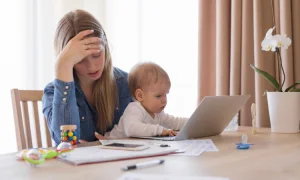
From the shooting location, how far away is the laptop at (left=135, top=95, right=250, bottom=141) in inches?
47.4

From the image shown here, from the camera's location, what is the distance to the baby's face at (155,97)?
1466 millimetres

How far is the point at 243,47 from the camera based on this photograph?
2.10 metres

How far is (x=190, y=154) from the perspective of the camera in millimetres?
964

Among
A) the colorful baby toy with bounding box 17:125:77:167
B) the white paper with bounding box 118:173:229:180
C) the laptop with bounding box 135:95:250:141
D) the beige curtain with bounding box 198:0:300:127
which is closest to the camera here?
the white paper with bounding box 118:173:229:180

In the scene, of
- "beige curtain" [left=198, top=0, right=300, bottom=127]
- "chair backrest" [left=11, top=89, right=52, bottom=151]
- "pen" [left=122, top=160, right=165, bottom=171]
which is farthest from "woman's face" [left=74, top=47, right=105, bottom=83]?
"beige curtain" [left=198, top=0, right=300, bottom=127]

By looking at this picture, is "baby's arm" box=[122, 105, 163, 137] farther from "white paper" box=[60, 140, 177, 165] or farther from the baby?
"white paper" box=[60, 140, 177, 165]

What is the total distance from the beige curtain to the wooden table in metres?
0.98

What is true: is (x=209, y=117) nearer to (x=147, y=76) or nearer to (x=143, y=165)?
(x=147, y=76)

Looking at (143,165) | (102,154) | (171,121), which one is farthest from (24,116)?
(143,165)

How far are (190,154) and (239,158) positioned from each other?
118mm

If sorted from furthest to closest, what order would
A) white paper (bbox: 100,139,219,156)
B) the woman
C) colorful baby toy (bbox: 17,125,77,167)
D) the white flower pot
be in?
1. the white flower pot
2. the woman
3. white paper (bbox: 100,139,219,156)
4. colorful baby toy (bbox: 17,125,77,167)

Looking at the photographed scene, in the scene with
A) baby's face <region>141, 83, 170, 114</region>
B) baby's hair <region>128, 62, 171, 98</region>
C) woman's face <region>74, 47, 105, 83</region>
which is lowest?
baby's face <region>141, 83, 170, 114</region>

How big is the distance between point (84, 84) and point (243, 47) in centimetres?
97

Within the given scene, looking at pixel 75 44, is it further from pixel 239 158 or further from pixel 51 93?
pixel 239 158
